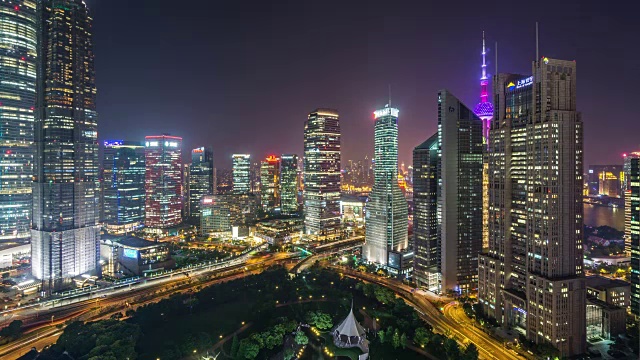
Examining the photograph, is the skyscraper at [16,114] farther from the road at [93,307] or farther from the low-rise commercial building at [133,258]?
the road at [93,307]

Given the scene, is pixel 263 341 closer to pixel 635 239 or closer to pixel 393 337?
pixel 393 337

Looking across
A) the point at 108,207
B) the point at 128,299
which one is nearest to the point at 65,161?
the point at 128,299

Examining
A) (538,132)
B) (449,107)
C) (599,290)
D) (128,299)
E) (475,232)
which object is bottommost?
(128,299)

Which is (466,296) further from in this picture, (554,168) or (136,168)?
(136,168)

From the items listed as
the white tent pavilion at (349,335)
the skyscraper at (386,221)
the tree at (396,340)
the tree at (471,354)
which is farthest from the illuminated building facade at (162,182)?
the tree at (471,354)

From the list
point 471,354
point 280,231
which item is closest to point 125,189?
point 280,231

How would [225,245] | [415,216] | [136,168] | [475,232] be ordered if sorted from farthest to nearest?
[136,168] < [225,245] < [415,216] < [475,232]
